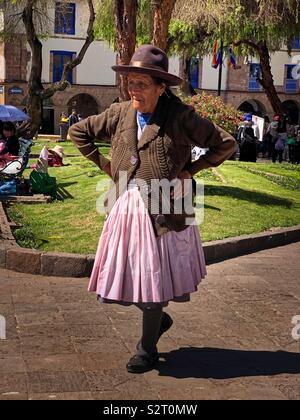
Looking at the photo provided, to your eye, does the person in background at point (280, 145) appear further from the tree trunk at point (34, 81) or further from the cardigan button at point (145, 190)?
the cardigan button at point (145, 190)

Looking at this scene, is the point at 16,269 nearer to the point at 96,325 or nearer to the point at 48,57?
the point at 96,325

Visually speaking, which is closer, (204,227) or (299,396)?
(299,396)

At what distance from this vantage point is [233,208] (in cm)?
1059

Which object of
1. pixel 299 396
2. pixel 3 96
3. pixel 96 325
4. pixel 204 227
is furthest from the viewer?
pixel 3 96

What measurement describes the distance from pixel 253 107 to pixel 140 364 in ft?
162

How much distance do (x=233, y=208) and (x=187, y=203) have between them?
6.10 m

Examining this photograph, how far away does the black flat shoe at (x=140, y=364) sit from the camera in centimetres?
441

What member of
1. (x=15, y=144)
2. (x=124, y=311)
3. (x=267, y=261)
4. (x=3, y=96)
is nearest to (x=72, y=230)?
(x=267, y=261)

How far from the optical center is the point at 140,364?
174 inches

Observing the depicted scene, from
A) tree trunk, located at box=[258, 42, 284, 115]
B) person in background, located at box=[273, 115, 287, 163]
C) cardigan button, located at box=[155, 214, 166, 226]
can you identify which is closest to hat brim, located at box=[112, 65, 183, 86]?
cardigan button, located at box=[155, 214, 166, 226]

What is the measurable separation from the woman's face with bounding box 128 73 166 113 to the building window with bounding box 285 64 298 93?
48169mm

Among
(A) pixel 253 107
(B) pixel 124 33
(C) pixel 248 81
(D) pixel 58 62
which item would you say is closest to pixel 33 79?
(B) pixel 124 33

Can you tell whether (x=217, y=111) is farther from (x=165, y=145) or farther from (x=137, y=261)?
(x=137, y=261)

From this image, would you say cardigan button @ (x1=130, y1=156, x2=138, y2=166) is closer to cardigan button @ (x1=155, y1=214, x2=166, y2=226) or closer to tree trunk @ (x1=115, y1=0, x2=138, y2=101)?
cardigan button @ (x1=155, y1=214, x2=166, y2=226)
